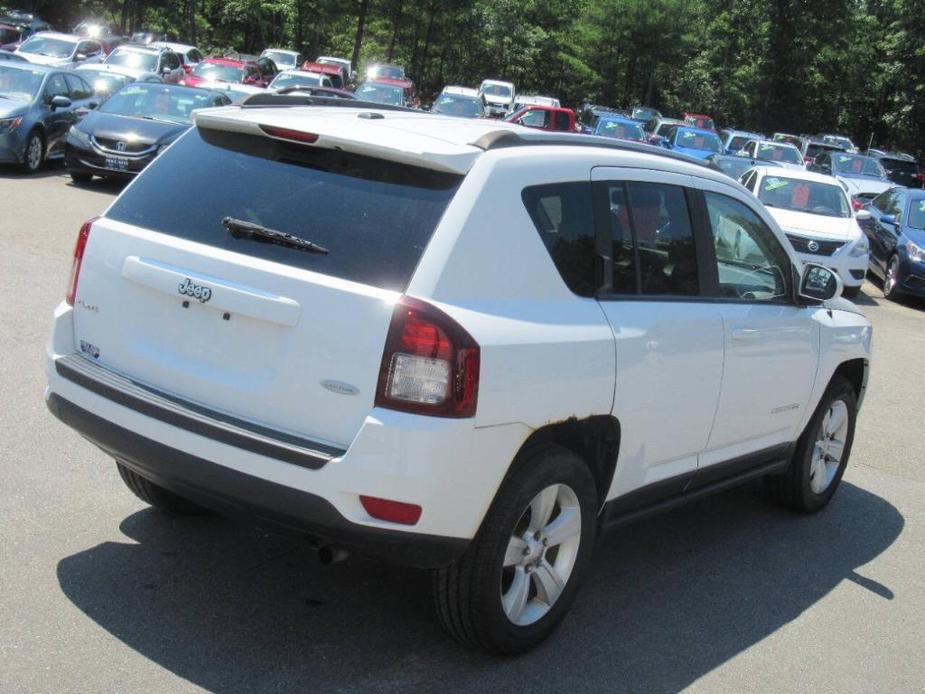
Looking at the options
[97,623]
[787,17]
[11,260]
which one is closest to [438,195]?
[97,623]

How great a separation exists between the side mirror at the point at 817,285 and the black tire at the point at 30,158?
1407cm

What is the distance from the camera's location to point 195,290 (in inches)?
155

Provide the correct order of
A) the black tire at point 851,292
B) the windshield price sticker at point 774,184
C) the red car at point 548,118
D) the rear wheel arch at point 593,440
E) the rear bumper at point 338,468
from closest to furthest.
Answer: the rear bumper at point 338,468 < the rear wheel arch at point 593,440 < the black tire at point 851,292 < the windshield price sticker at point 774,184 < the red car at point 548,118

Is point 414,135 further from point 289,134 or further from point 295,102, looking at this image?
point 295,102

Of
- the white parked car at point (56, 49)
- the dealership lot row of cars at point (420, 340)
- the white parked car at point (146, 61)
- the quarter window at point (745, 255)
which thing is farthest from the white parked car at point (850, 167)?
the dealership lot row of cars at point (420, 340)

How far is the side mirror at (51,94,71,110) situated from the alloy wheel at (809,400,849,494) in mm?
14698

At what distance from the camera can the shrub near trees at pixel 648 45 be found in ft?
167

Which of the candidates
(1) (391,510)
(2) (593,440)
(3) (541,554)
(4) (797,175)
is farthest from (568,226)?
(4) (797,175)

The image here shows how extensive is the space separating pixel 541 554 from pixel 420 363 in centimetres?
101

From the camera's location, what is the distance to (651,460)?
473 centimetres

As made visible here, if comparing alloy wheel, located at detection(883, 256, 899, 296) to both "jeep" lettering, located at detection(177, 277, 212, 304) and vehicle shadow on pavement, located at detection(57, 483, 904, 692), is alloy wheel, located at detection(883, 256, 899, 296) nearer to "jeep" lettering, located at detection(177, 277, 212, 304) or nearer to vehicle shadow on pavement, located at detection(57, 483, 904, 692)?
vehicle shadow on pavement, located at detection(57, 483, 904, 692)

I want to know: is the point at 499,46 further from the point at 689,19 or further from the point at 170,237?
the point at 170,237

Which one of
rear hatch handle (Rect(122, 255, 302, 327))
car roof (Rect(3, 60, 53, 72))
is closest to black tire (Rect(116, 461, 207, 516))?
rear hatch handle (Rect(122, 255, 302, 327))

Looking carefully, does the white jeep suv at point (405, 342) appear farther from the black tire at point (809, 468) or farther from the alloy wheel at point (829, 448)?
the alloy wheel at point (829, 448)
